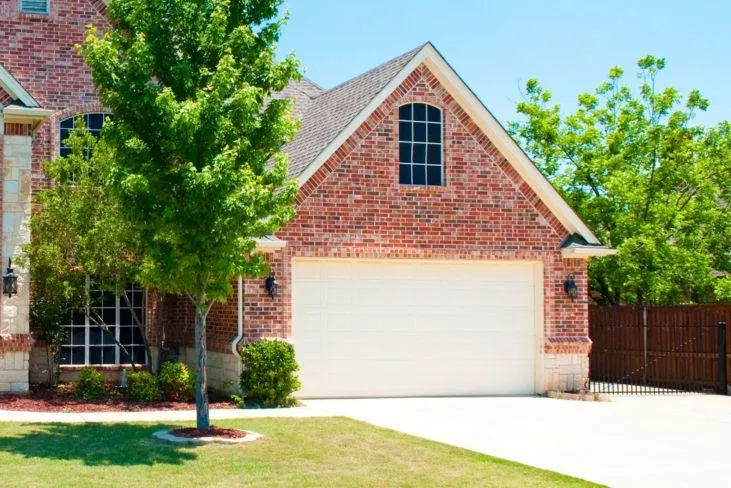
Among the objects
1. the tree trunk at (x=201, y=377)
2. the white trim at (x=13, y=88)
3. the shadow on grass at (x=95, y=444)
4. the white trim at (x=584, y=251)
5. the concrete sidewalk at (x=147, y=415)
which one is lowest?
the concrete sidewalk at (x=147, y=415)

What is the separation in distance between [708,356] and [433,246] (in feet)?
22.5

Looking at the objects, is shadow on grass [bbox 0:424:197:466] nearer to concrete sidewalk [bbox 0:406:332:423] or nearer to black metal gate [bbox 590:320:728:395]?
concrete sidewalk [bbox 0:406:332:423]

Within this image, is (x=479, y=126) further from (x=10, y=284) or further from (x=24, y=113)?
(x=10, y=284)

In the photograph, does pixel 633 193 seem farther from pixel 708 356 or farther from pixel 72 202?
pixel 72 202

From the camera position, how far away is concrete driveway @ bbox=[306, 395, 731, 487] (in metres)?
11.6

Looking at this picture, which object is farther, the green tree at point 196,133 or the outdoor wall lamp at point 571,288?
the outdoor wall lamp at point 571,288

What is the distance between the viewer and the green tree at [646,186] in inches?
1033

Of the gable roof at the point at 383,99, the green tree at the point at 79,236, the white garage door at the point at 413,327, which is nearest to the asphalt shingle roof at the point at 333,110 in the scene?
the gable roof at the point at 383,99

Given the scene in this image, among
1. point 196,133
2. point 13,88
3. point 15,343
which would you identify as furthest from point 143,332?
point 196,133

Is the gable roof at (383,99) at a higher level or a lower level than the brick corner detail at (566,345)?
higher

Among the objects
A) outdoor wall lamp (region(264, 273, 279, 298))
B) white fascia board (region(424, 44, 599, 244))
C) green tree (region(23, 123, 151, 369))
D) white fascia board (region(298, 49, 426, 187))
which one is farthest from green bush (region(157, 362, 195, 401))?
white fascia board (region(424, 44, 599, 244))

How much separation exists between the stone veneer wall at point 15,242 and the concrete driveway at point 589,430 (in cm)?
522

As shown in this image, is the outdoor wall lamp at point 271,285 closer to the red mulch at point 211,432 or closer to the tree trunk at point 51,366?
the tree trunk at point 51,366

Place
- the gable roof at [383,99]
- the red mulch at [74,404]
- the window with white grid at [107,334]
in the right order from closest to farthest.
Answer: the red mulch at [74,404]
the gable roof at [383,99]
the window with white grid at [107,334]
